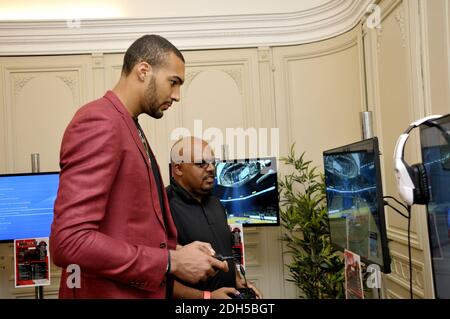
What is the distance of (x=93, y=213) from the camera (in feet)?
3.32

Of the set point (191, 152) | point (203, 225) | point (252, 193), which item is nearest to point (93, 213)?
point (203, 225)

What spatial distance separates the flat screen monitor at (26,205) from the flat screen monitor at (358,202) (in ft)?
7.27

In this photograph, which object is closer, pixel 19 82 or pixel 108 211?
pixel 108 211

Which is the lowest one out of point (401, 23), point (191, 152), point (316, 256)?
point (316, 256)

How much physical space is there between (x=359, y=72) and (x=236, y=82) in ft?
3.91

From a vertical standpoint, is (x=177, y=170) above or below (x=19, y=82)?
below

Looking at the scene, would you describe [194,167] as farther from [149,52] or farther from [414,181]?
[414,181]

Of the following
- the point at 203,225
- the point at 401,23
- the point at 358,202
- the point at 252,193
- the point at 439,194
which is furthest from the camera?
the point at 252,193

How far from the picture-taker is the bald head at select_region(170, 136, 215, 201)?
89.8 inches

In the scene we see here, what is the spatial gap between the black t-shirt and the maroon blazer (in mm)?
853

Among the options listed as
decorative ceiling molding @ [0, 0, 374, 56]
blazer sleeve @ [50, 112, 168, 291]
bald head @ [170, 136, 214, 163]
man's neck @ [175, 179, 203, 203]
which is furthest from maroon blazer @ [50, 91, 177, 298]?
decorative ceiling molding @ [0, 0, 374, 56]

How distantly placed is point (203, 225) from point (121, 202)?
1.03 meters

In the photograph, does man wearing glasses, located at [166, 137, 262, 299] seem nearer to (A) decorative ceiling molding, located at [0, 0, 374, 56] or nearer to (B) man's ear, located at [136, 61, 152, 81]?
(B) man's ear, located at [136, 61, 152, 81]

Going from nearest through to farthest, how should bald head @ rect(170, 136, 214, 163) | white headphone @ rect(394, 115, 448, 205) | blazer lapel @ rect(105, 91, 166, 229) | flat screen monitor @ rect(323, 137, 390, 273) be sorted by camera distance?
1. blazer lapel @ rect(105, 91, 166, 229)
2. white headphone @ rect(394, 115, 448, 205)
3. flat screen monitor @ rect(323, 137, 390, 273)
4. bald head @ rect(170, 136, 214, 163)
